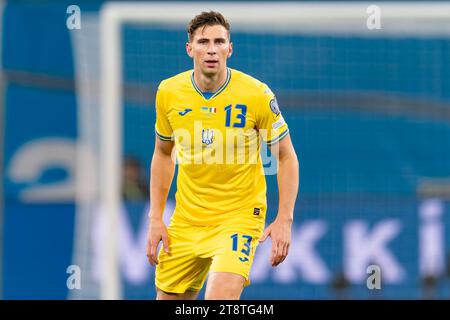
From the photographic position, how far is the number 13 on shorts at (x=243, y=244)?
683cm

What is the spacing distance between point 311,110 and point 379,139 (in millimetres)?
718

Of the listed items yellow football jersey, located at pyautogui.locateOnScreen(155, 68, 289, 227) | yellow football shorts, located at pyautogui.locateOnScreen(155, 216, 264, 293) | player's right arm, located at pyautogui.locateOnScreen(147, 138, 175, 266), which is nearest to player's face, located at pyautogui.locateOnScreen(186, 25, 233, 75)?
yellow football jersey, located at pyautogui.locateOnScreen(155, 68, 289, 227)

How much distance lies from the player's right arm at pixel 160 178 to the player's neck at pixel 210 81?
10.3 inches

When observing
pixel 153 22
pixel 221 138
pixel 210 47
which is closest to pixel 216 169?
pixel 221 138

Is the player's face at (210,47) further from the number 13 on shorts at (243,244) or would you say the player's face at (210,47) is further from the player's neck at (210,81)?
the number 13 on shorts at (243,244)

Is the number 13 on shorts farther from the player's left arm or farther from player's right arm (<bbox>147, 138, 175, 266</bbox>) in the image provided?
player's right arm (<bbox>147, 138, 175, 266</bbox>)

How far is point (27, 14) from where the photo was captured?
11250 millimetres

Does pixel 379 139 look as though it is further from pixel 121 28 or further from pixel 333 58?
pixel 121 28

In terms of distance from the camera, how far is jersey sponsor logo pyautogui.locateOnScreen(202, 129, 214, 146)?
6930mm

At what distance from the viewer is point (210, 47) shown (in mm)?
6801

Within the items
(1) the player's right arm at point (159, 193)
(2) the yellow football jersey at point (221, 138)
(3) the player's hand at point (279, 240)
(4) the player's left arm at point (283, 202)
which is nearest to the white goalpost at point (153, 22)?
(1) the player's right arm at point (159, 193)

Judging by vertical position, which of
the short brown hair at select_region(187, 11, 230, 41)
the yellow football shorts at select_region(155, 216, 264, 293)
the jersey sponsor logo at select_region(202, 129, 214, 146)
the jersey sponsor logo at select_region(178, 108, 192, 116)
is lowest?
the yellow football shorts at select_region(155, 216, 264, 293)

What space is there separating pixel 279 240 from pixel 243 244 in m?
0.26

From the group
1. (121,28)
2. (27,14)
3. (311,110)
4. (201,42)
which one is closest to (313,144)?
(311,110)
